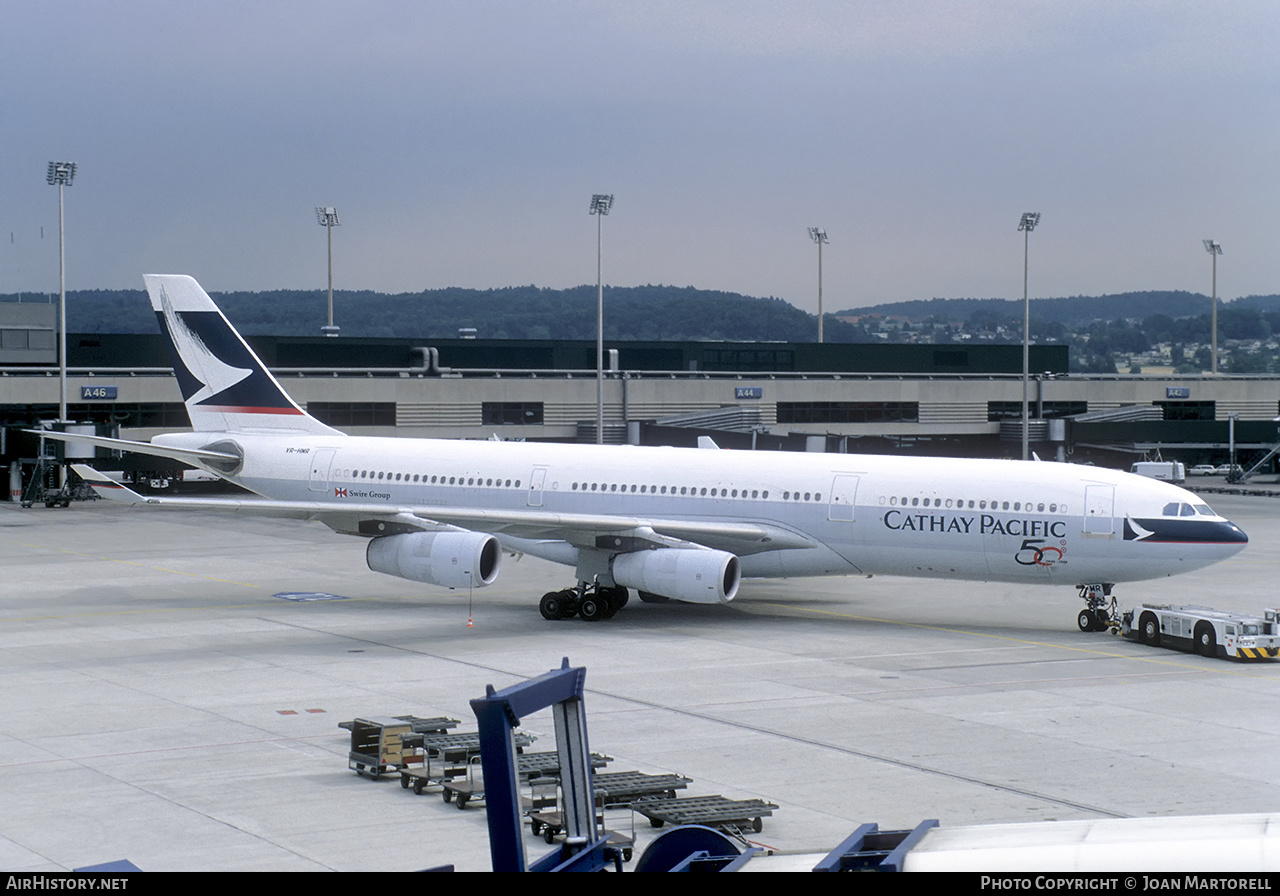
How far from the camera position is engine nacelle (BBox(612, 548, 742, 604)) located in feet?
104

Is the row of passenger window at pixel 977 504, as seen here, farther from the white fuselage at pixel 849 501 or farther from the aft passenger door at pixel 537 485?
the aft passenger door at pixel 537 485

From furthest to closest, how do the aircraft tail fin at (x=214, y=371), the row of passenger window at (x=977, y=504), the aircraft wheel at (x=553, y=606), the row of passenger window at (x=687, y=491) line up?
the aircraft tail fin at (x=214, y=371), the aircraft wheel at (x=553, y=606), the row of passenger window at (x=687, y=491), the row of passenger window at (x=977, y=504)

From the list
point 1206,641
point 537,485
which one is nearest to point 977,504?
point 1206,641

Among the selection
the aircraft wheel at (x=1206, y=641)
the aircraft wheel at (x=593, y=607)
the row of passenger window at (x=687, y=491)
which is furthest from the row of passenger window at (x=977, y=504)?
the aircraft wheel at (x=593, y=607)

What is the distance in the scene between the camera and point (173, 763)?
20.2 meters

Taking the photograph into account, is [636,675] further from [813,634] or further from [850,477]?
[850,477]

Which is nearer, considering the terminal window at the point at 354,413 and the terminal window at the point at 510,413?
the terminal window at the point at 354,413

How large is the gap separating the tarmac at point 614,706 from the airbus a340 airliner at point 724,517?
4.61ft

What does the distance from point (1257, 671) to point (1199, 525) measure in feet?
13.4

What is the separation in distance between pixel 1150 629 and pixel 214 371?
88.6 feet

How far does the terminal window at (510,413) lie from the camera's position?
74.5m

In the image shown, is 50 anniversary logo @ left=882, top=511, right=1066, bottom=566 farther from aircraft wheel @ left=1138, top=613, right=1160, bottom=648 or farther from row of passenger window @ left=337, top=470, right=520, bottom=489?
row of passenger window @ left=337, top=470, right=520, bottom=489

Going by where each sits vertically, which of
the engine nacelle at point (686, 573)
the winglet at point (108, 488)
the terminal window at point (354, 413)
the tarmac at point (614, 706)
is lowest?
the tarmac at point (614, 706)

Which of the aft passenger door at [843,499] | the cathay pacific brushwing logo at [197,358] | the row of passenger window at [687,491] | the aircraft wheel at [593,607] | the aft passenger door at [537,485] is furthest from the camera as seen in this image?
the cathay pacific brushwing logo at [197,358]
